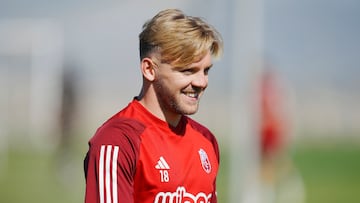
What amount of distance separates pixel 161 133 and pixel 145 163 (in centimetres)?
26

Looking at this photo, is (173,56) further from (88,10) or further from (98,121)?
(88,10)

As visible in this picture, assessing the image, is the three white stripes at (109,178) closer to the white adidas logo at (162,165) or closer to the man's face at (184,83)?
the white adidas logo at (162,165)

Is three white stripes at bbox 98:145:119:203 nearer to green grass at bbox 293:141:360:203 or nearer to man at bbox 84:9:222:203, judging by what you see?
man at bbox 84:9:222:203

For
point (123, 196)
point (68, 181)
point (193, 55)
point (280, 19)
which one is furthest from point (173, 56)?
point (280, 19)

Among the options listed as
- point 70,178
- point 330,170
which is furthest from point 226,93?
point 70,178

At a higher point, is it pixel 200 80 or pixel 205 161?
pixel 200 80

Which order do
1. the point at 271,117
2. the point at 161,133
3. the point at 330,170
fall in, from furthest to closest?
the point at 330,170, the point at 271,117, the point at 161,133

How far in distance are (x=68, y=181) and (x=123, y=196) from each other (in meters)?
15.7

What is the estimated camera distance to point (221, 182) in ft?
70.4

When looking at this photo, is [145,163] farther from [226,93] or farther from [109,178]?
[226,93]

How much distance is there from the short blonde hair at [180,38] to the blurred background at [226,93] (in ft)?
1.78

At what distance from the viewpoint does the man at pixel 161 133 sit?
4801 mm

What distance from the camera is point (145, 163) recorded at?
16.0ft

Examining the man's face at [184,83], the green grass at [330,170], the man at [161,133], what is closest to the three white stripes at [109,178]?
the man at [161,133]
